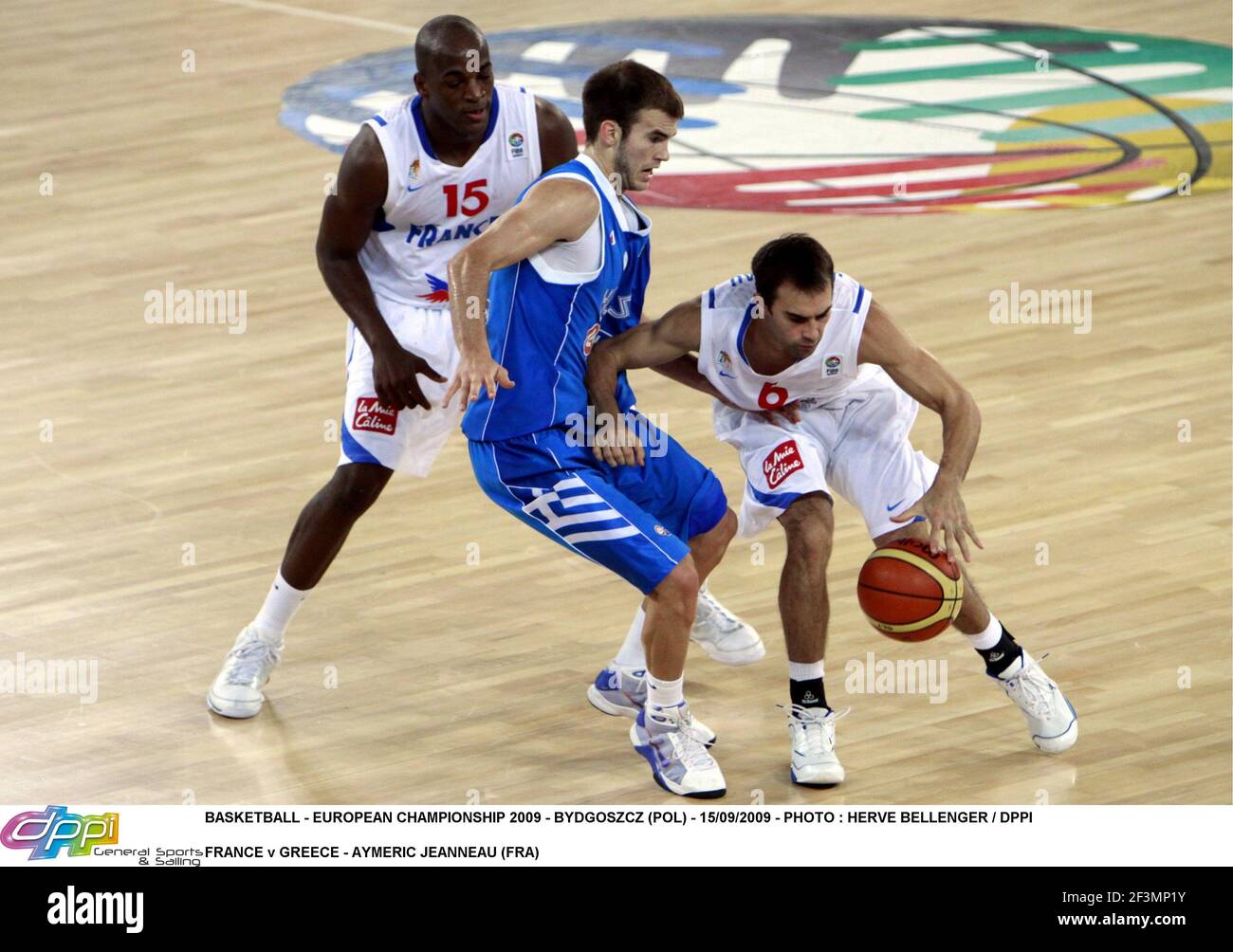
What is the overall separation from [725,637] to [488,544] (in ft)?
3.80

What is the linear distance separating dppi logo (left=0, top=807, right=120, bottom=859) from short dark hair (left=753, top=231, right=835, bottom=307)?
1.99 metres

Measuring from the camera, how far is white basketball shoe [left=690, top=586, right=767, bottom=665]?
Answer: 222 inches

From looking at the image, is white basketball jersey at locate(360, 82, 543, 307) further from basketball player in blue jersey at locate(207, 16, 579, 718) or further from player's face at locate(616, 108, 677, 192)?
player's face at locate(616, 108, 677, 192)

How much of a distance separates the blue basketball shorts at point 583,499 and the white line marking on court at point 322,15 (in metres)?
10.0

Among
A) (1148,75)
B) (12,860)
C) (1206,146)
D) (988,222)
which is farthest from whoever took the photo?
(1148,75)

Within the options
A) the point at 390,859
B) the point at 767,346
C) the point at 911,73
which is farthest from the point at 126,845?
the point at 911,73

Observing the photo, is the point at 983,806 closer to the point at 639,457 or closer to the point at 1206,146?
the point at 639,457

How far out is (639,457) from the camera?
4910mm

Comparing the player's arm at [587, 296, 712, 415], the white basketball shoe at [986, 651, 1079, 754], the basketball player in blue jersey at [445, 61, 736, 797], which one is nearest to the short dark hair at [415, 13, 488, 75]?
the basketball player in blue jersey at [445, 61, 736, 797]

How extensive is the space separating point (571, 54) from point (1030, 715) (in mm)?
9295

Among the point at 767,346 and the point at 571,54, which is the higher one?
the point at 767,346

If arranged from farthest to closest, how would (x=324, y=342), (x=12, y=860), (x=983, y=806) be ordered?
1. (x=324, y=342)
2. (x=983, y=806)
3. (x=12, y=860)

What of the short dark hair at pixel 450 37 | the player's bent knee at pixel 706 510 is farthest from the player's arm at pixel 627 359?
the short dark hair at pixel 450 37

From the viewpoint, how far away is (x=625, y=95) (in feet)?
15.4
